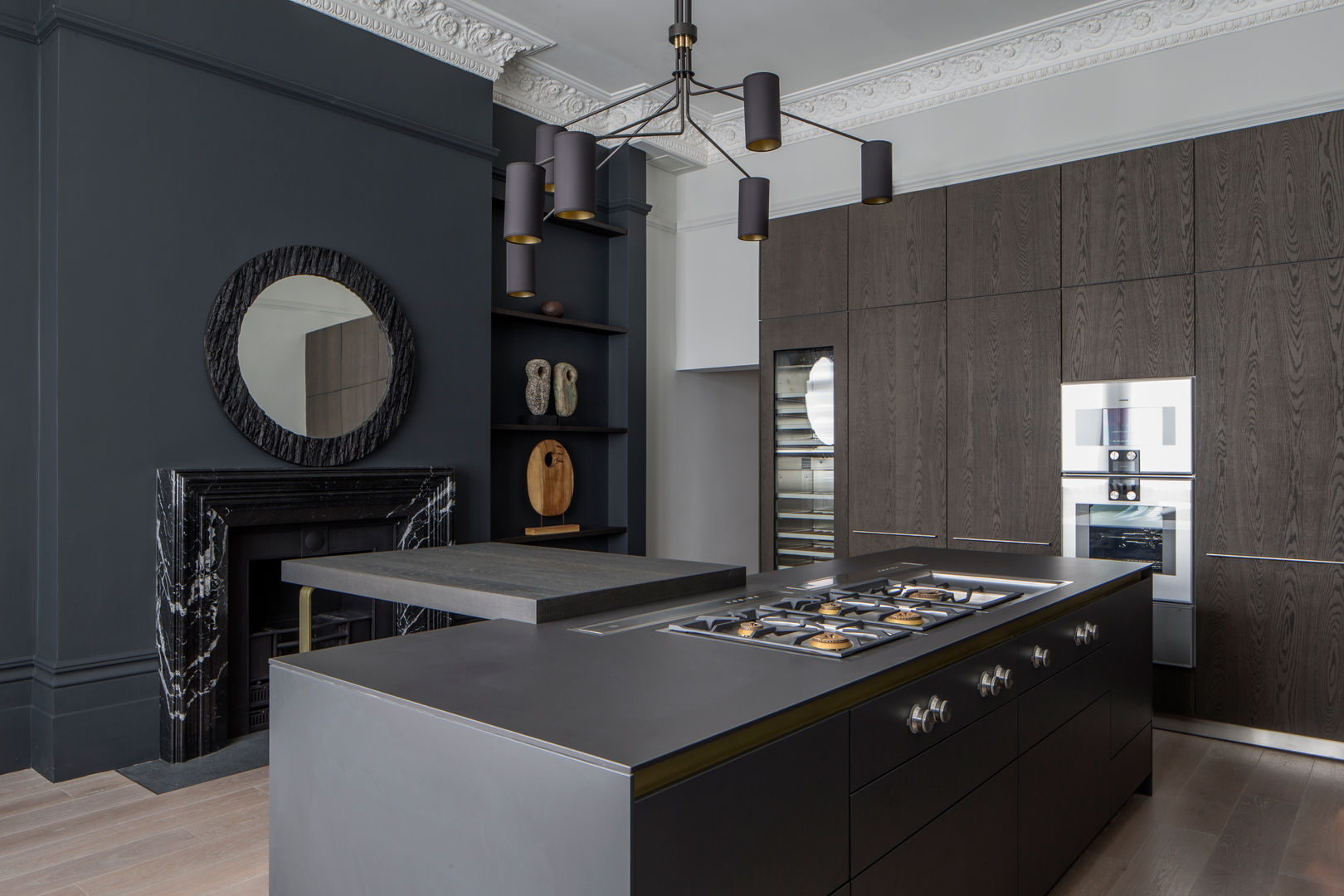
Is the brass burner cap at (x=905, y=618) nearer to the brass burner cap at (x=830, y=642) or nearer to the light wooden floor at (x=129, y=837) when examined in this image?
the brass burner cap at (x=830, y=642)

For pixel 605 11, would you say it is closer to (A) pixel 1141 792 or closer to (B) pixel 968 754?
(B) pixel 968 754

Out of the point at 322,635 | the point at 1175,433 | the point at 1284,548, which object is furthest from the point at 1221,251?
the point at 322,635

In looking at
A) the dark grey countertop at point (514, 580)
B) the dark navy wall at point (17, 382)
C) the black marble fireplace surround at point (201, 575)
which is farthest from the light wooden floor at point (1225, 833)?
the dark navy wall at point (17, 382)

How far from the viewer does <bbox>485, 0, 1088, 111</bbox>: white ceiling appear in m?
3.99

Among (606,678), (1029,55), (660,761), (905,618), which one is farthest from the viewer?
(1029,55)

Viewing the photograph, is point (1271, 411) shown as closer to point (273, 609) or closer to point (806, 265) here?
point (806, 265)

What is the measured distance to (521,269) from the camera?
8.62ft

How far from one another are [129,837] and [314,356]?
185cm

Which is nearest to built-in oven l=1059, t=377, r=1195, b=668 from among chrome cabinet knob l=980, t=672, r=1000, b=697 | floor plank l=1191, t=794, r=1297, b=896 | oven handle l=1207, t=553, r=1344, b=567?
oven handle l=1207, t=553, r=1344, b=567

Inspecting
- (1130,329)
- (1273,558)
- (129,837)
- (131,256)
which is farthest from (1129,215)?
(129,837)

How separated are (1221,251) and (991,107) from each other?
52.6 inches

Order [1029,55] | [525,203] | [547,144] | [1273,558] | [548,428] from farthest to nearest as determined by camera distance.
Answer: [548,428], [1029,55], [1273,558], [547,144], [525,203]

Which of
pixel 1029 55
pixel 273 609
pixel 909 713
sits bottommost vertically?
pixel 273 609

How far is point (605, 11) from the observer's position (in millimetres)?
4047
